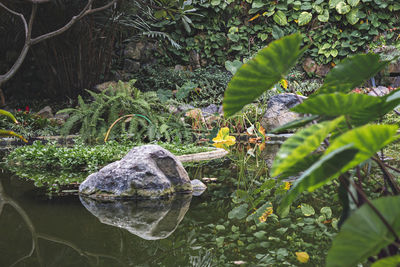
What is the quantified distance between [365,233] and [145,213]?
1.70m

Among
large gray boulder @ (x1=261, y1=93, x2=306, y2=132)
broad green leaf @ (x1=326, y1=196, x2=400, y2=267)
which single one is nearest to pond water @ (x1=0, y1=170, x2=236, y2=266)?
broad green leaf @ (x1=326, y1=196, x2=400, y2=267)

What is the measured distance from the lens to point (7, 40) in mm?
8359

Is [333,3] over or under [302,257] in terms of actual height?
over

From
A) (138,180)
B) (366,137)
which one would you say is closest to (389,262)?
(366,137)

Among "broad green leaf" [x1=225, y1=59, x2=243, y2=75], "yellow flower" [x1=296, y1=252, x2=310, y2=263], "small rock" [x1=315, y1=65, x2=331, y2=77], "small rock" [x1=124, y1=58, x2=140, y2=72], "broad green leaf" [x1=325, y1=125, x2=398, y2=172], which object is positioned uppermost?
"small rock" [x1=124, y1=58, x2=140, y2=72]

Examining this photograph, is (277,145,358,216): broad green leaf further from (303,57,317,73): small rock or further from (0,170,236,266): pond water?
(303,57,317,73): small rock

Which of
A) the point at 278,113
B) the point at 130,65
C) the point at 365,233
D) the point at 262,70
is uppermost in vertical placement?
the point at 130,65

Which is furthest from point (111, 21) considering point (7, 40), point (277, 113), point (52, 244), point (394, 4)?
point (394, 4)

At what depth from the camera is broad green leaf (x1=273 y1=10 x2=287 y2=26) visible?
9500 mm

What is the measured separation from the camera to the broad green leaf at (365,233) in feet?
1.68

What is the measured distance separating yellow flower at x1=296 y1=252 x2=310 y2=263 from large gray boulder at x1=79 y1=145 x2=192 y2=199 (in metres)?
1.33

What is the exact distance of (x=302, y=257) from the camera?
1317 mm

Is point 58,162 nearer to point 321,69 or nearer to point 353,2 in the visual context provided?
point 321,69

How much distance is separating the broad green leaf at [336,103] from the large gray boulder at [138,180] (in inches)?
77.2
